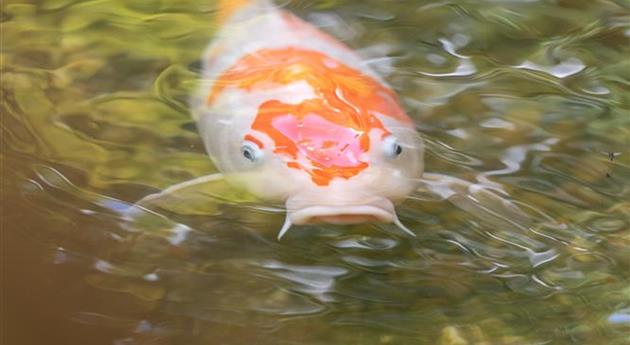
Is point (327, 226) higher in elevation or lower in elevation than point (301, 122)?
lower

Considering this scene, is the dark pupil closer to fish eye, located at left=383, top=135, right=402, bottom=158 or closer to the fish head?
the fish head

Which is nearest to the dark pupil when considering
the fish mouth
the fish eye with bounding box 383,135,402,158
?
the fish mouth

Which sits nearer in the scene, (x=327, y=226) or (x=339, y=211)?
(x=339, y=211)

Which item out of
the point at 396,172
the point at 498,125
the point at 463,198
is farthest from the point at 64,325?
the point at 498,125

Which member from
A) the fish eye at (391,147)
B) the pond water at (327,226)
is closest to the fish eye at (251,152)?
the pond water at (327,226)

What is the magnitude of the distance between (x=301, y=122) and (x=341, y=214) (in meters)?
0.19

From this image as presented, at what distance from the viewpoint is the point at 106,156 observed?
4.94 feet

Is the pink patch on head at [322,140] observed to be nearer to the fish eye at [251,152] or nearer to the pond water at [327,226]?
the fish eye at [251,152]

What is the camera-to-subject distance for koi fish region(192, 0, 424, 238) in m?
1.33

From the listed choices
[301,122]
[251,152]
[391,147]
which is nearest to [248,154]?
[251,152]

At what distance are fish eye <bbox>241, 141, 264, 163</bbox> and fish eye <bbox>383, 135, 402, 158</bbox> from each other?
0.23 meters

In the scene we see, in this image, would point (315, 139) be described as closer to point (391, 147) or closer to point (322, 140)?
point (322, 140)

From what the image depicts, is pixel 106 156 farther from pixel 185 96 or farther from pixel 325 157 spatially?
pixel 325 157

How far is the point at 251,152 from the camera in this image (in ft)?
4.53
